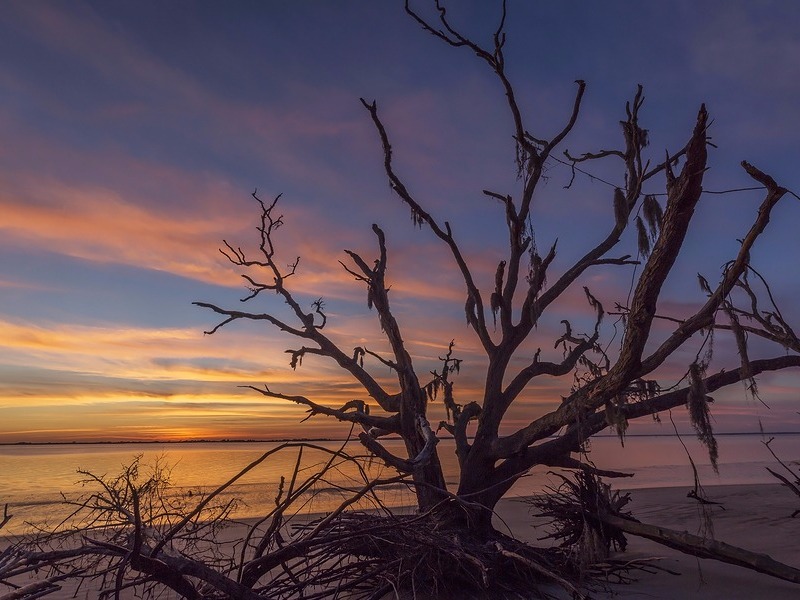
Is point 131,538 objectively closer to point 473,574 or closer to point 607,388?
point 473,574

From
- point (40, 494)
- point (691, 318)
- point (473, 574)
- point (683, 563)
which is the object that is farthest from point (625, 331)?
point (40, 494)

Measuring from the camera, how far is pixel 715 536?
10.5 m

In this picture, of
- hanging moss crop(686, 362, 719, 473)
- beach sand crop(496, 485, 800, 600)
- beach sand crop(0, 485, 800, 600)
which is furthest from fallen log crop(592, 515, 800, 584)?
hanging moss crop(686, 362, 719, 473)

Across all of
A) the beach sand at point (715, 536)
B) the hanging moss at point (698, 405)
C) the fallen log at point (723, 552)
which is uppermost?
the hanging moss at point (698, 405)

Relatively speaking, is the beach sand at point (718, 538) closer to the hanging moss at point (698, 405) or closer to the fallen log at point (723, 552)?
the fallen log at point (723, 552)

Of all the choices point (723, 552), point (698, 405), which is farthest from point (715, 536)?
point (698, 405)

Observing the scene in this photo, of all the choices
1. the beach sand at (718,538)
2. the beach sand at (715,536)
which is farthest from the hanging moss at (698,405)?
the beach sand at (715,536)

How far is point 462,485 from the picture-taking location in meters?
8.10

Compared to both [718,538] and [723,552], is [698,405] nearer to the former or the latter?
[723,552]

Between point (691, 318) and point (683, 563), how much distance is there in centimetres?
460

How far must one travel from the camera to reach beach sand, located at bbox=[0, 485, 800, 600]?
22.4 ft

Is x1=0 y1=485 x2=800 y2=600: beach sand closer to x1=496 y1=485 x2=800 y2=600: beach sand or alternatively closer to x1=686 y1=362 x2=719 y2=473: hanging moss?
x1=496 y1=485 x2=800 y2=600: beach sand

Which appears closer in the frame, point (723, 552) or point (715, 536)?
point (723, 552)

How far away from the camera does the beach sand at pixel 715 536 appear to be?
269 inches
